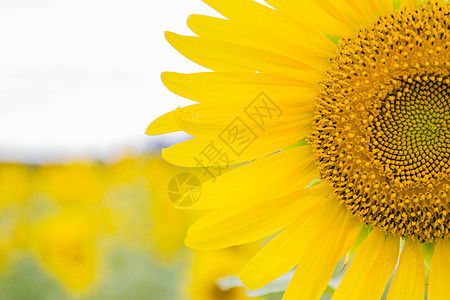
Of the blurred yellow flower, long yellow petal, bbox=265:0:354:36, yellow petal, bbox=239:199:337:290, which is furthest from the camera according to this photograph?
the blurred yellow flower

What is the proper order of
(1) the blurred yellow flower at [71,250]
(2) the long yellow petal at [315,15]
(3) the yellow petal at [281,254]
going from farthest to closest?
(1) the blurred yellow flower at [71,250]
(3) the yellow petal at [281,254]
(2) the long yellow petal at [315,15]

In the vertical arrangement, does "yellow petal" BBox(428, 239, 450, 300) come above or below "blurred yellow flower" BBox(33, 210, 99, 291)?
above

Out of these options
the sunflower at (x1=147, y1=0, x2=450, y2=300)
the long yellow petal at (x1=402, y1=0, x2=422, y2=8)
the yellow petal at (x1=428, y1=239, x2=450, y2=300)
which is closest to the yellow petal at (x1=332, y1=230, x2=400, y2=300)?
the sunflower at (x1=147, y1=0, x2=450, y2=300)

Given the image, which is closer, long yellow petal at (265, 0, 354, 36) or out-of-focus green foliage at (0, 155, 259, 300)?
long yellow petal at (265, 0, 354, 36)

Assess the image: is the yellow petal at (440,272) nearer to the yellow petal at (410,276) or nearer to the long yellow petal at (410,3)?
the yellow petal at (410,276)

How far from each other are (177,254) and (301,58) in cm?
495

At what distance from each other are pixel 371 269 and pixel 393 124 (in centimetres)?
51

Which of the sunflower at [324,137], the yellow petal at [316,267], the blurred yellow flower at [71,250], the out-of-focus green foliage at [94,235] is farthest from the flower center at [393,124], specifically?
the blurred yellow flower at [71,250]

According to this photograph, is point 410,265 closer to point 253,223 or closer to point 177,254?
point 253,223

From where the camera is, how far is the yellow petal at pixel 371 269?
1.78 meters

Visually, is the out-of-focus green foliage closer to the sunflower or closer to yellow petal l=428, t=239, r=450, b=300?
the sunflower

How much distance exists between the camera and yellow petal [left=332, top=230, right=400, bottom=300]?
5.84 ft

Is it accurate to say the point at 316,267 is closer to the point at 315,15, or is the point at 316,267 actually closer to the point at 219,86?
the point at 219,86

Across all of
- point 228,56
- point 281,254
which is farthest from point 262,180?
point 228,56
